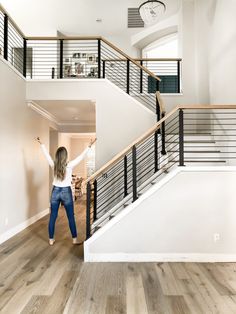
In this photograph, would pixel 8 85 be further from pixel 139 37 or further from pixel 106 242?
pixel 139 37

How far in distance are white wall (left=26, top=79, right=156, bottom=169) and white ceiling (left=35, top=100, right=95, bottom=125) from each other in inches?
8.0

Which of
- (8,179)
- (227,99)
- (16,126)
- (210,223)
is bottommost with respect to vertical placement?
(210,223)

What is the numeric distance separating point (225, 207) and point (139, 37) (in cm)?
680

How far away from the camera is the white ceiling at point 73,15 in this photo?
7.31 meters

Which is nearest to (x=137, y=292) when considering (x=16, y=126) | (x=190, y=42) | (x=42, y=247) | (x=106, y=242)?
(x=106, y=242)

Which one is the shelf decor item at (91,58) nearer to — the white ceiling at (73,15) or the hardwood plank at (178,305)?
the white ceiling at (73,15)

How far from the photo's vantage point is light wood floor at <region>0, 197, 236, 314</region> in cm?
247

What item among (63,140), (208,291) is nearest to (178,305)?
(208,291)

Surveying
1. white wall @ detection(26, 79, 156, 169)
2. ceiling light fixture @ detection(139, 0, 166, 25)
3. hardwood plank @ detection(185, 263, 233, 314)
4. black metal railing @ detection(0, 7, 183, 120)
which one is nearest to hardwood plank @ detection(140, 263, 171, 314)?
hardwood plank @ detection(185, 263, 233, 314)

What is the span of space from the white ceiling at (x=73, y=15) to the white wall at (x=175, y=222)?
5.73m

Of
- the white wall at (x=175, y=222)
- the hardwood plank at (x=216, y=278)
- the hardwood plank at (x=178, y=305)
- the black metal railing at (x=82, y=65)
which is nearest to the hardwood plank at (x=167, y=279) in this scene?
the hardwood plank at (x=178, y=305)

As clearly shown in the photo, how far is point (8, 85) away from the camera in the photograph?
492cm

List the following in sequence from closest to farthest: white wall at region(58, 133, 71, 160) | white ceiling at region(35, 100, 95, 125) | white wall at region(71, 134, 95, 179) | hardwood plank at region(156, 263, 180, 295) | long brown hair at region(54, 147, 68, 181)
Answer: hardwood plank at region(156, 263, 180, 295), long brown hair at region(54, 147, 68, 181), white ceiling at region(35, 100, 95, 125), white wall at region(58, 133, 71, 160), white wall at region(71, 134, 95, 179)

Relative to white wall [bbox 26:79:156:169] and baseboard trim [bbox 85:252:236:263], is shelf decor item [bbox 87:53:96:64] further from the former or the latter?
baseboard trim [bbox 85:252:236:263]
